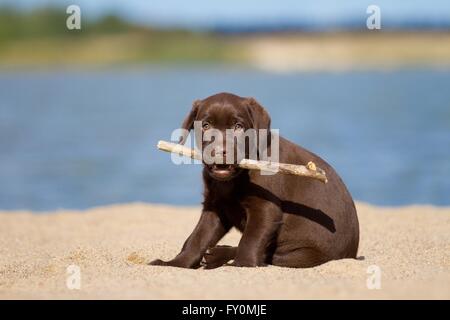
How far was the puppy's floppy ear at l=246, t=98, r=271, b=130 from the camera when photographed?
301 inches

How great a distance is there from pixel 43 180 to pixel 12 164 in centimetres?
295

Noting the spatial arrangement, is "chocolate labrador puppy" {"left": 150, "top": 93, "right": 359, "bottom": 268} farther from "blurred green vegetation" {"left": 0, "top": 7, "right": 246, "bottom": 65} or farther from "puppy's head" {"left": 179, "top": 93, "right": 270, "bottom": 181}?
"blurred green vegetation" {"left": 0, "top": 7, "right": 246, "bottom": 65}

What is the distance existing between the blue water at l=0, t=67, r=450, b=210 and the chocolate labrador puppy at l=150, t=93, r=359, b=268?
631 cm

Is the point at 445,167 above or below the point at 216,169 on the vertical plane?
below

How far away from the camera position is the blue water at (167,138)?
16047 mm

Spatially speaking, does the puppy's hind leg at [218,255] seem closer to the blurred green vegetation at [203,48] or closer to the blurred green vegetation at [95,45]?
the blurred green vegetation at [203,48]

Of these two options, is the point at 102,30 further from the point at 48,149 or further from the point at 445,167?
the point at 445,167

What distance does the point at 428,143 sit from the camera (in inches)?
842

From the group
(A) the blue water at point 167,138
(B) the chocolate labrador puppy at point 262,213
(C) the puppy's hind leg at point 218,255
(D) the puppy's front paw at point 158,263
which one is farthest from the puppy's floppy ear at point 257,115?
(A) the blue water at point 167,138

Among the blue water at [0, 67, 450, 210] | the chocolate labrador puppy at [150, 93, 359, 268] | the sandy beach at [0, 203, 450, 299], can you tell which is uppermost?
the chocolate labrador puppy at [150, 93, 359, 268]

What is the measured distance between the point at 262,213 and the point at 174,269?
2.72 feet

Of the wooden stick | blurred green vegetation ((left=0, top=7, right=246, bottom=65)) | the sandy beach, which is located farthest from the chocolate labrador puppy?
blurred green vegetation ((left=0, top=7, right=246, bottom=65))

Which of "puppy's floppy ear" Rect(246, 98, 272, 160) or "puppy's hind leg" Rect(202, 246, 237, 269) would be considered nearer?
A: "puppy's floppy ear" Rect(246, 98, 272, 160)

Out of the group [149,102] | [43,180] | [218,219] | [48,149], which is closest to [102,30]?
[149,102]
